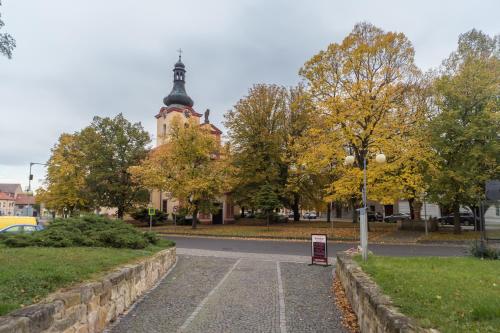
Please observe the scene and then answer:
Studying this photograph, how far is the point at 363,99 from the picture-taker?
21.2 metres

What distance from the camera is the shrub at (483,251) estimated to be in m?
11.0

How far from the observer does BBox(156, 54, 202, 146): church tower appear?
52625 millimetres

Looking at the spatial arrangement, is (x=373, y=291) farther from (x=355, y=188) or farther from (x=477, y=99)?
(x=477, y=99)

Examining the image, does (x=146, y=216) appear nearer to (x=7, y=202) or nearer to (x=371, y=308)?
(x=371, y=308)

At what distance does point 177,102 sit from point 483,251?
47729mm

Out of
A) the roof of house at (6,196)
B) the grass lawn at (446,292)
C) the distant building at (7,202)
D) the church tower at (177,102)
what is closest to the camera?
the grass lawn at (446,292)

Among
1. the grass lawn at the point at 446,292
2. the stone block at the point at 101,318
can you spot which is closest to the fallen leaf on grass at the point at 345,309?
the grass lawn at the point at 446,292

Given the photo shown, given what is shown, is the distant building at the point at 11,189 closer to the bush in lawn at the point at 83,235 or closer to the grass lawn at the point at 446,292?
the bush in lawn at the point at 83,235

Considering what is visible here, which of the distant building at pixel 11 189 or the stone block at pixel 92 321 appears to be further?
the distant building at pixel 11 189

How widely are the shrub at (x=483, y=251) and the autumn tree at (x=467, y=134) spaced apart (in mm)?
9886

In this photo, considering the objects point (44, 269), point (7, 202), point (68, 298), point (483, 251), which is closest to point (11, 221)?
point (44, 269)

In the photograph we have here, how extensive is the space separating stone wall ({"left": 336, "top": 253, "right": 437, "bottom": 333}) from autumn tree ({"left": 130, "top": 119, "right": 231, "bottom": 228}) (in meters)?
20.7

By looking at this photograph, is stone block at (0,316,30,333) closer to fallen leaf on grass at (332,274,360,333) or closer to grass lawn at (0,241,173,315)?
grass lawn at (0,241,173,315)

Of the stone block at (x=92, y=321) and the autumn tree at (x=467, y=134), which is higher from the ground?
the autumn tree at (x=467, y=134)
